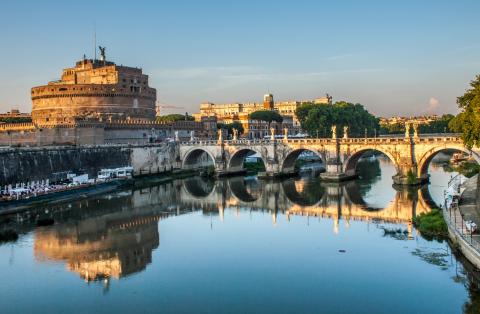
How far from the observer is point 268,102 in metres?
119

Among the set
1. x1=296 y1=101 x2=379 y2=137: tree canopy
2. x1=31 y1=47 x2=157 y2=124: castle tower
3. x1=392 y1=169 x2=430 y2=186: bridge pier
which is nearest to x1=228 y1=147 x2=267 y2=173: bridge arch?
x1=392 y1=169 x2=430 y2=186: bridge pier

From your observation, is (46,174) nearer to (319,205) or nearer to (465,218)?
(319,205)

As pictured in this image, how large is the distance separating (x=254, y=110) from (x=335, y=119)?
5066 cm

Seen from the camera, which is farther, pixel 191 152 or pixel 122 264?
pixel 191 152

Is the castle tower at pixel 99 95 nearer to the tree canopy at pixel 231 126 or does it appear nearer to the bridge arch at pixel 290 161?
the tree canopy at pixel 231 126

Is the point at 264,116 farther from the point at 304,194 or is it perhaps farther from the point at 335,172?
the point at 304,194

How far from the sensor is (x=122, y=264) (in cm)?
2253

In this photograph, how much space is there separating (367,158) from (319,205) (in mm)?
43158

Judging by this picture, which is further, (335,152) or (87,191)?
(335,152)

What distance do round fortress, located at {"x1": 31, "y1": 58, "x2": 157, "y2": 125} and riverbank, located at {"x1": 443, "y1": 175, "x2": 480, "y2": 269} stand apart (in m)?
46.1

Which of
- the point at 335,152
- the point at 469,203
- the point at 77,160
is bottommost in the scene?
the point at 469,203

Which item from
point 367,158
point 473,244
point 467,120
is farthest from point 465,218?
point 367,158

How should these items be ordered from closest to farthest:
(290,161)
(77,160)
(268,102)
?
1. (77,160)
2. (290,161)
3. (268,102)

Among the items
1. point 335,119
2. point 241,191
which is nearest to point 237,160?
point 241,191
